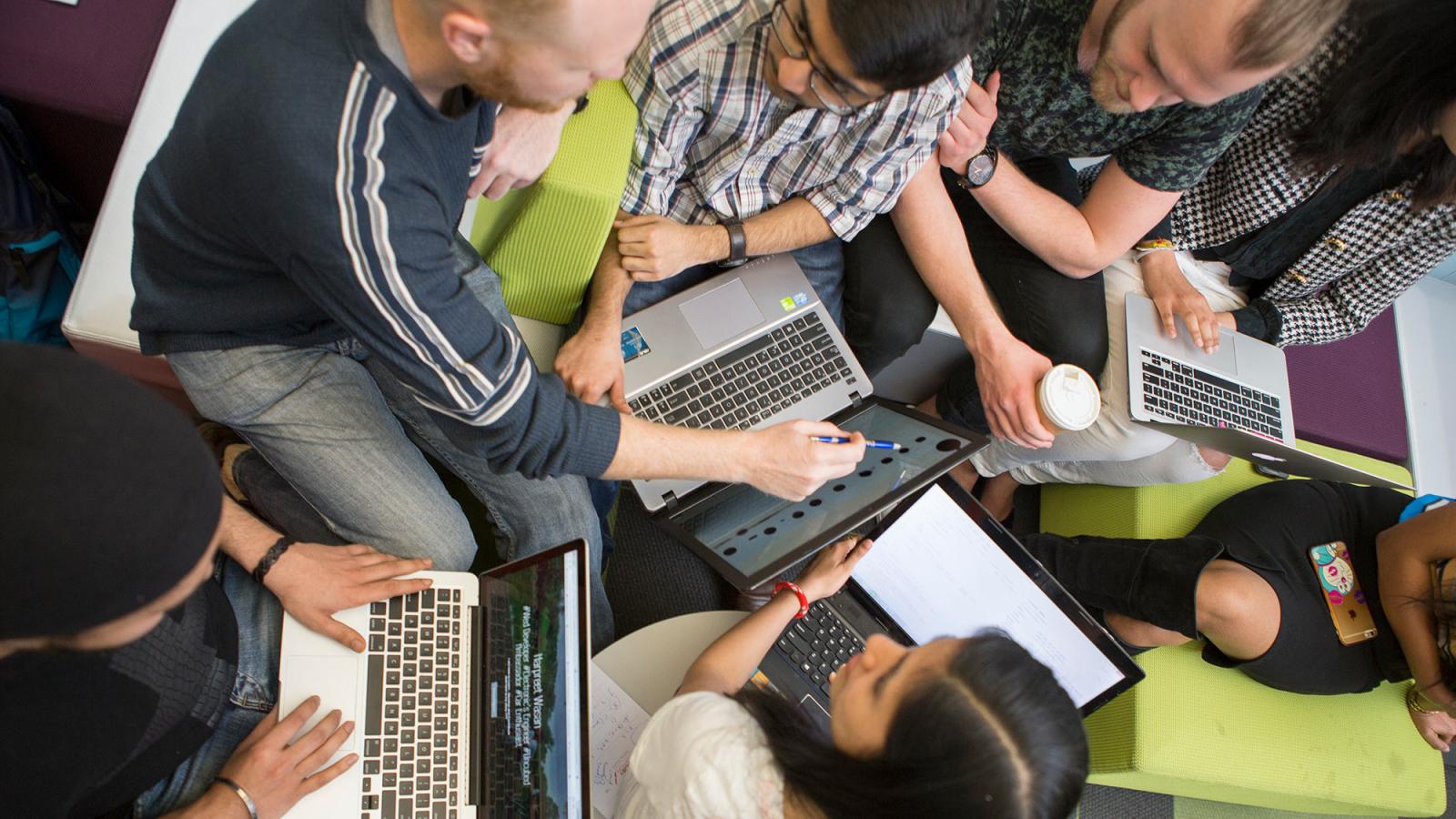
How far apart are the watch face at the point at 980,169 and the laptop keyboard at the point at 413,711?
1197 millimetres

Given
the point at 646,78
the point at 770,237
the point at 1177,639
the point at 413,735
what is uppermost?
the point at 646,78

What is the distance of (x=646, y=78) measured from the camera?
141cm

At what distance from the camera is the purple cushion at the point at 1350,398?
221cm

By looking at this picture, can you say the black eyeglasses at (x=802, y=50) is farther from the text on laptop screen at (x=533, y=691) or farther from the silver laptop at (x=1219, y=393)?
the silver laptop at (x=1219, y=393)

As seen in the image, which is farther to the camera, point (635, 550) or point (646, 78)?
point (635, 550)

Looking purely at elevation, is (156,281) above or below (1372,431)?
above

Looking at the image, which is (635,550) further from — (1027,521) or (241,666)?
(1027,521)

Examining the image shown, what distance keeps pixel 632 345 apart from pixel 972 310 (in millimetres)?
677

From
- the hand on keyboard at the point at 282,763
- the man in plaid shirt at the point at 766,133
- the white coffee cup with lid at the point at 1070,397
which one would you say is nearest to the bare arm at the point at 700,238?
the man in plaid shirt at the point at 766,133

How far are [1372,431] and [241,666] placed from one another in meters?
2.51

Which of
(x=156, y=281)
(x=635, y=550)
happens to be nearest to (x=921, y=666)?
(x=635, y=550)

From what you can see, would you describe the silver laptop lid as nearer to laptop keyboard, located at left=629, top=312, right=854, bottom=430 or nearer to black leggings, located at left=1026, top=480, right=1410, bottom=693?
black leggings, located at left=1026, top=480, right=1410, bottom=693

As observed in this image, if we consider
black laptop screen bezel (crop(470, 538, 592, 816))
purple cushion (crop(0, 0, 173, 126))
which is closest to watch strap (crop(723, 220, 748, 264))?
black laptop screen bezel (crop(470, 538, 592, 816))

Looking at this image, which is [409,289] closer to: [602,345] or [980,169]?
[602,345]
